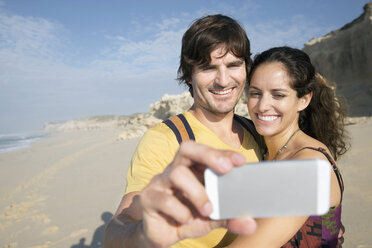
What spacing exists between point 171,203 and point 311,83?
2059 mm

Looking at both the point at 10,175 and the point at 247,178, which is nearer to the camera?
the point at 247,178

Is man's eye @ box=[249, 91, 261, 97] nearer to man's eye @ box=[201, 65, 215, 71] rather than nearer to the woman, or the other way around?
the woman

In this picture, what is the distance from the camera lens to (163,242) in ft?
2.78

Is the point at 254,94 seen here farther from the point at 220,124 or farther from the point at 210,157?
the point at 210,157

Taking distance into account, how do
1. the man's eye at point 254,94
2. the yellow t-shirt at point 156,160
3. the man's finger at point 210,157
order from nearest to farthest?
the man's finger at point 210,157, the yellow t-shirt at point 156,160, the man's eye at point 254,94

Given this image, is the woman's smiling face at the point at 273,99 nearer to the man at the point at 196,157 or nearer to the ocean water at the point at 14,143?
the man at the point at 196,157

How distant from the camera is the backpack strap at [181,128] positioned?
5.99 feet

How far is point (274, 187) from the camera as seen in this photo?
0.77 m

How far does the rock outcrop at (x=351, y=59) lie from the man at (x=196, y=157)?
13832 millimetres

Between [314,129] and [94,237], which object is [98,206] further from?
[314,129]

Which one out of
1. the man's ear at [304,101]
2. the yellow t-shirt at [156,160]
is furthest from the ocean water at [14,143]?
the man's ear at [304,101]

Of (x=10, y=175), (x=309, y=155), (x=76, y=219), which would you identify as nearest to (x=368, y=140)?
(x=309, y=155)

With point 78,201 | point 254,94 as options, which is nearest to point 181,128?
point 254,94

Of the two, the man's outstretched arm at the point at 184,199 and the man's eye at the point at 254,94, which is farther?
the man's eye at the point at 254,94
